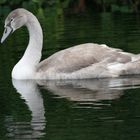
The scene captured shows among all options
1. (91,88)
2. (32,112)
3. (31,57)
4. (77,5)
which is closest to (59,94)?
(91,88)

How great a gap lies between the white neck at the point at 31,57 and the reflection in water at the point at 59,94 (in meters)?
0.20

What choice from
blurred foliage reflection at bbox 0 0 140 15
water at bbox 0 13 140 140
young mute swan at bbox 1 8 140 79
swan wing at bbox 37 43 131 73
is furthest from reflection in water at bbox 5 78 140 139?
blurred foliage reflection at bbox 0 0 140 15

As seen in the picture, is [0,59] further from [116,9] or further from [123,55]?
[116,9]

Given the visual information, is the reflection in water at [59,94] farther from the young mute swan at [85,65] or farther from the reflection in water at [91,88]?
the young mute swan at [85,65]

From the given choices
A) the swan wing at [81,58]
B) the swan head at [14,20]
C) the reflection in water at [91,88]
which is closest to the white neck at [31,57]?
the swan head at [14,20]

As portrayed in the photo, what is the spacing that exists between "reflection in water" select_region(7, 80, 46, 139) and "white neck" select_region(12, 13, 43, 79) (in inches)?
8.0

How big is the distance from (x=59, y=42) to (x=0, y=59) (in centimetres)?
260

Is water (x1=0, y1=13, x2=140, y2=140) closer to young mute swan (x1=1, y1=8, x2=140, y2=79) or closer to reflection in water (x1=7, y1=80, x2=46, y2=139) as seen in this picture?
reflection in water (x1=7, y1=80, x2=46, y2=139)

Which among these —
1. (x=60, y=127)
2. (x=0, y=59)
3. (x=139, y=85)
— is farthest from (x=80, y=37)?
(x=60, y=127)

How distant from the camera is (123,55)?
54.1ft

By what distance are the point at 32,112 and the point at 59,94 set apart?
4.48ft

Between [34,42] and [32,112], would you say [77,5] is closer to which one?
[34,42]

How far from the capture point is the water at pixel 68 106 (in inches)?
462

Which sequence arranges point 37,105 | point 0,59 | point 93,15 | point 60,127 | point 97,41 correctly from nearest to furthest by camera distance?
point 60,127 → point 37,105 → point 0,59 → point 97,41 → point 93,15
